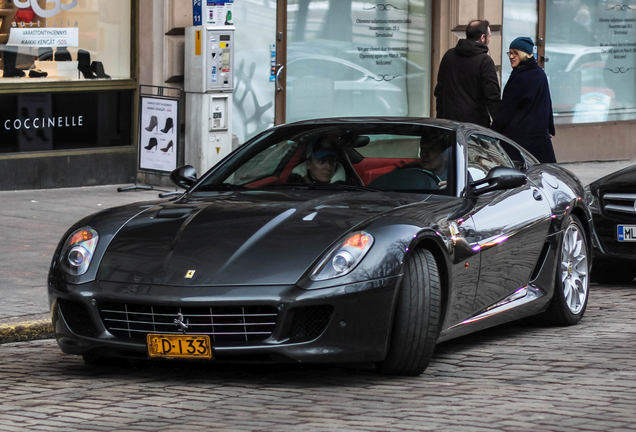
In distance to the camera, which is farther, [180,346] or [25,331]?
[25,331]

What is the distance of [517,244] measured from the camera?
21.4 feet

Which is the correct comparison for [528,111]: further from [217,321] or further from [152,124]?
[217,321]

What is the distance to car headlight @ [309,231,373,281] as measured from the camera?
17.0 feet

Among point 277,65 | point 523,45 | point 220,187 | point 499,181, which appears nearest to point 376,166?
point 499,181

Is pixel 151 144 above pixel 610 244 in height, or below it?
above

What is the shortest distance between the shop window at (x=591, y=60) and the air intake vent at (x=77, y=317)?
13.9 meters

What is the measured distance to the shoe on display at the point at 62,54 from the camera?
1354 cm

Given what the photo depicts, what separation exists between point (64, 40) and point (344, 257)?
9128 mm

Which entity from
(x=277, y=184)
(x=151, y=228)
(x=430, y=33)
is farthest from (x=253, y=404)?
(x=430, y=33)

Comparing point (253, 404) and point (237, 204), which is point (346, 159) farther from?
point (253, 404)

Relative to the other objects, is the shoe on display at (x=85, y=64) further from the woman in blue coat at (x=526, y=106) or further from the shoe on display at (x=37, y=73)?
the woman in blue coat at (x=526, y=106)

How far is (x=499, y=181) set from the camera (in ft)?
20.7

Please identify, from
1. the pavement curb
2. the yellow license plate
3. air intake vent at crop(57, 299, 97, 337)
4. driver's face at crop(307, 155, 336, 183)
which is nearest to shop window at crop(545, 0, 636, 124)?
driver's face at crop(307, 155, 336, 183)

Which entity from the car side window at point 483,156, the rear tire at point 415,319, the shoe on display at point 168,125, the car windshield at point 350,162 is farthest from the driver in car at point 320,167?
the shoe on display at point 168,125
